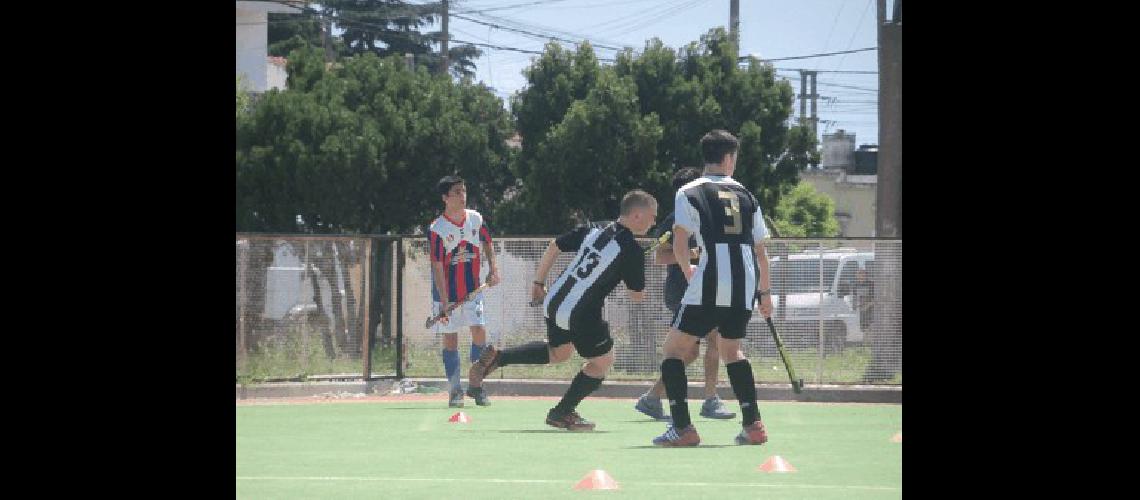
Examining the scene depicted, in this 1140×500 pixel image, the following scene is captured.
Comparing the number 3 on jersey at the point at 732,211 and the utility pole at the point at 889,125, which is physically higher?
the utility pole at the point at 889,125

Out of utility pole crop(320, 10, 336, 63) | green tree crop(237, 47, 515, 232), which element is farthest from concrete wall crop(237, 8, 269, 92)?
green tree crop(237, 47, 515, 232)

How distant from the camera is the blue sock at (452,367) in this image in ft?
47.2

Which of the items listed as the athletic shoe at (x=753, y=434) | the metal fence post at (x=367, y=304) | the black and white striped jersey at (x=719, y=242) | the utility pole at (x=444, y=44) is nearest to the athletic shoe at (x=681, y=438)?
the athletic shoe at (x=753, y=434)

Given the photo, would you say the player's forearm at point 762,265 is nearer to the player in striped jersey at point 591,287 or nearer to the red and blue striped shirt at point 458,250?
the player in striped jersey at point 591,287

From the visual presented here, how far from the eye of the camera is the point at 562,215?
27.8m

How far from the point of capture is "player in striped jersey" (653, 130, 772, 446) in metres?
Result: 10.1

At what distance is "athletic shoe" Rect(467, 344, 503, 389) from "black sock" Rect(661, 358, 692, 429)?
291cm

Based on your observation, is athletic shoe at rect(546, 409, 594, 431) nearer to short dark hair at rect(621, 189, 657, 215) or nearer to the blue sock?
short dark hair at rect(621, 189, 657, 215)

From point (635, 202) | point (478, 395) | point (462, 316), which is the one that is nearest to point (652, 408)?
point (635, 202)

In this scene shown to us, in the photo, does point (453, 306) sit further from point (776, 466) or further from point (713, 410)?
point (776, 466)

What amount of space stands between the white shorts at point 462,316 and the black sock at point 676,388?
4322mm
